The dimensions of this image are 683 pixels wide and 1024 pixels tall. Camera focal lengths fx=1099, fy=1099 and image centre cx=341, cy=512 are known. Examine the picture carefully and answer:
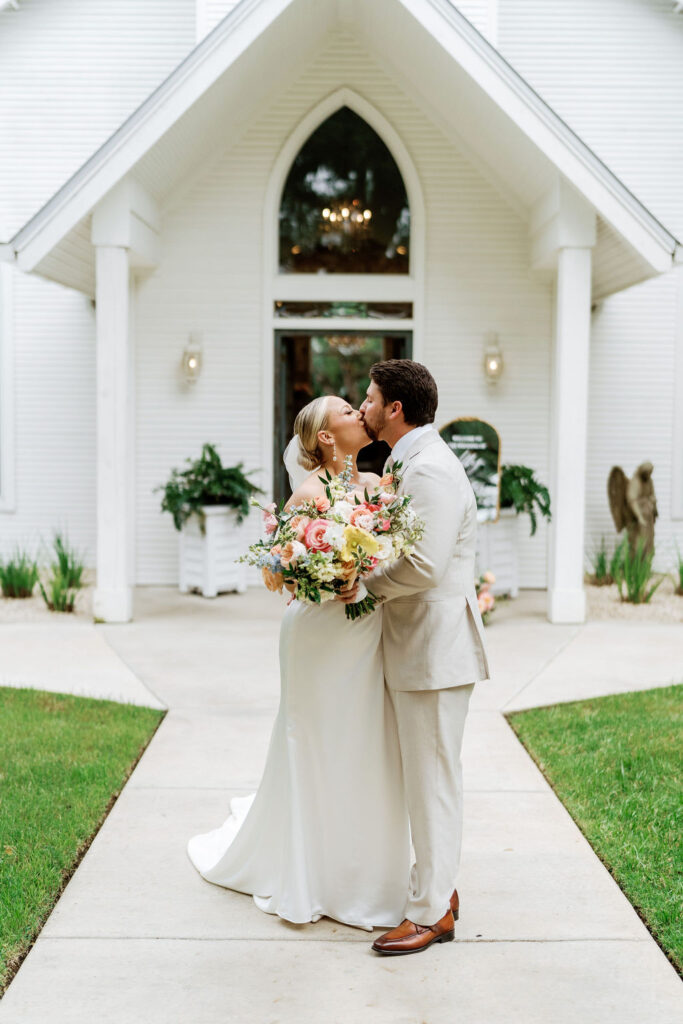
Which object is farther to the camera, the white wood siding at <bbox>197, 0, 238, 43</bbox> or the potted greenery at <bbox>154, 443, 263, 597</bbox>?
the white wood siding at <bbox>197, 0, 238, 43</bbox>

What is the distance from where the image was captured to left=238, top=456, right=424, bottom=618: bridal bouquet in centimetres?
326

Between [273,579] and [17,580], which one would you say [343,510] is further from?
[17,580]

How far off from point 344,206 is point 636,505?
4.16 m

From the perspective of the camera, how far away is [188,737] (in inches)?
233

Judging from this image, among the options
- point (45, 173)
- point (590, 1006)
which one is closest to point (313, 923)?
point (590, 1006)

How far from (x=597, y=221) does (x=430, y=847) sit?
262 inches

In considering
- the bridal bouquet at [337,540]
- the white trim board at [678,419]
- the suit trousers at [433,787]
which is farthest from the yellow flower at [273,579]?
the white trim board at [678,419]

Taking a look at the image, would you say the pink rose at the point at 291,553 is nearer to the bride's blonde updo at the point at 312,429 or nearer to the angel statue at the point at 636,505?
the bride's blonde updo at the point at 312,429

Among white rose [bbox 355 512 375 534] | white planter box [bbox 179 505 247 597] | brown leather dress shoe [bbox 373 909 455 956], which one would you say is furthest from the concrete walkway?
white planter box [bbox 179 505 247 597]

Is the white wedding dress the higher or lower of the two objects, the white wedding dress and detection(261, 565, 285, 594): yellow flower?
the lower

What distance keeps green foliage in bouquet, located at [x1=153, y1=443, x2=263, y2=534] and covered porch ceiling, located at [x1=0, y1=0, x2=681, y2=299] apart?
2.12 meters

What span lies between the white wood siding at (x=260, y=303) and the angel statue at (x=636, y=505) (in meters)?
0.83

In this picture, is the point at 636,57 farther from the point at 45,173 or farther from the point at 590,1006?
the point at 590,1006

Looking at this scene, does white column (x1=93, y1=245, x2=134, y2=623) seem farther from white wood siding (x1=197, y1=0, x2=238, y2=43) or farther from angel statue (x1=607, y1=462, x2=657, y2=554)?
angel statue (x1=607, y1=462, x2=657, y2=554)
